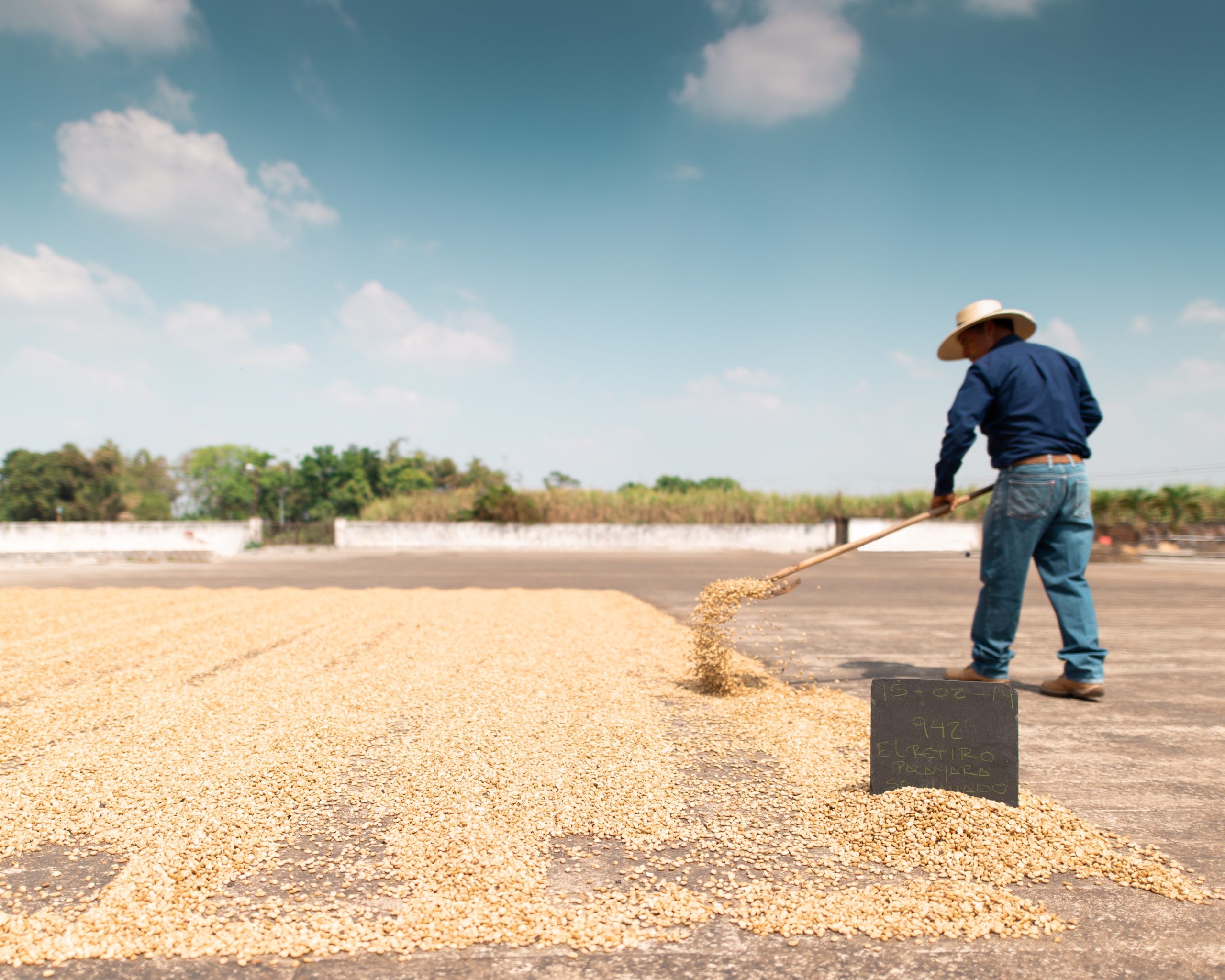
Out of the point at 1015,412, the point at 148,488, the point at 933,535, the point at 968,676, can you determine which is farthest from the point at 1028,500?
the point at 148,488

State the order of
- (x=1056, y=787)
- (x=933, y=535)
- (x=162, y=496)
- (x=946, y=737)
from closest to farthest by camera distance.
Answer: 1. (x=946, y=737)
2. (x=1056, y=787)
3. (x=933, y=535)
4. (x=162, y=496)

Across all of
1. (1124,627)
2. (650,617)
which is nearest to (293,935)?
(650,617)

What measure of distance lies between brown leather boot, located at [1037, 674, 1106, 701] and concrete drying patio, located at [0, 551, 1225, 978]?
7cm

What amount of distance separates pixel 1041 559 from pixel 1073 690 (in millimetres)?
692

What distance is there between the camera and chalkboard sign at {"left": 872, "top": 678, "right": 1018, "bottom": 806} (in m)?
2.03

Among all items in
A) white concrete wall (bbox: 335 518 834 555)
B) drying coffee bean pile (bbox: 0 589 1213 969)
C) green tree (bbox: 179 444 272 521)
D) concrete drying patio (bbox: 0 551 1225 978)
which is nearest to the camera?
concrete drying patio (bbox: 0 551 1225 978)

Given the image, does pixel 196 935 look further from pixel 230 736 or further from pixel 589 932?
pixel 230 736

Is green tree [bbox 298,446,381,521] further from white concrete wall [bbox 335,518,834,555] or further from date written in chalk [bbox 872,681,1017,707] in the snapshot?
date written in chalk [bbox 872,681,1017,707]

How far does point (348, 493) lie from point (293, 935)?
4501cm

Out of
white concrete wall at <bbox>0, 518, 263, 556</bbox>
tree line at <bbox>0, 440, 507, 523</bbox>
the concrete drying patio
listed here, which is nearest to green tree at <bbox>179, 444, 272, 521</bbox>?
tree line at <bbox>0, 440, 507, 523</bbox>

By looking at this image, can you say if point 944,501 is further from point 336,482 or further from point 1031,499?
point 336,482

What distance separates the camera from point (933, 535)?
2834 centimetres

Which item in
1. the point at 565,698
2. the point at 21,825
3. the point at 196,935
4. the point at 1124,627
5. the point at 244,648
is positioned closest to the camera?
the point at 196,935

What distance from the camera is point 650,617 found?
6.44 meters
